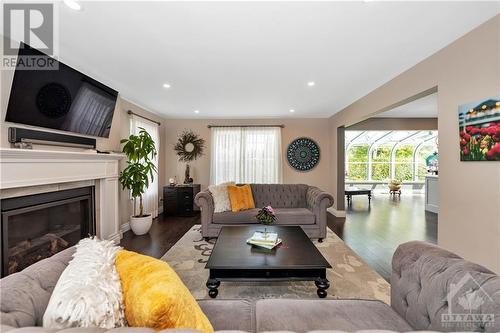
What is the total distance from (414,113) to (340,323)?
6.07 m

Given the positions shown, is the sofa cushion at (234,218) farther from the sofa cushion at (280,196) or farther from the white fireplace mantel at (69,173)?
the white fireplace mantel at (69,173)

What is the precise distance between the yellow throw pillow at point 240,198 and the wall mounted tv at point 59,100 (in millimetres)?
2230

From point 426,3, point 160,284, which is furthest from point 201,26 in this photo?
point 160,284

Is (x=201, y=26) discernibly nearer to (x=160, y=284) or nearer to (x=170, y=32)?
(x=170, y=32)

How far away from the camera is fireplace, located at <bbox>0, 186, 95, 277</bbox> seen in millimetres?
2143

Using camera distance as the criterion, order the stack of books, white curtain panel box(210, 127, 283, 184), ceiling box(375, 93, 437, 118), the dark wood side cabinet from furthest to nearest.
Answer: white curtain panel box(210, 127, 283, 184), the dark wood side cabinet, ceiling box(375, 93, 437, 118), the stack of books

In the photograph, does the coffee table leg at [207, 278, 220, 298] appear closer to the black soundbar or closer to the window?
the black soundbar

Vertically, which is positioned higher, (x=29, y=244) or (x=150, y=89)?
(x=150, y=89)

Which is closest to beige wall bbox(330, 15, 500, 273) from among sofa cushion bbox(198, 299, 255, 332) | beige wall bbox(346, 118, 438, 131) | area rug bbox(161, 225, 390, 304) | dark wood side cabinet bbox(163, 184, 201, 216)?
area rug bbox(161, 225, 390, 304)

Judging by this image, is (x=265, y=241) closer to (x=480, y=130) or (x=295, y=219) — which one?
(x=295, y=219)

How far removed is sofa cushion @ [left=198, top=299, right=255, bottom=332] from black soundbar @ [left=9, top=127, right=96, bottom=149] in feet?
7.80

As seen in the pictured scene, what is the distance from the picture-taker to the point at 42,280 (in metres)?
0.93

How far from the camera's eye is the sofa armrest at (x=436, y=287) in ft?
2.84

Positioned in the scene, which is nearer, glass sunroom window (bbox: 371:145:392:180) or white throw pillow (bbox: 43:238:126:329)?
white throw pillow (bbox: 43:238:126:329)
